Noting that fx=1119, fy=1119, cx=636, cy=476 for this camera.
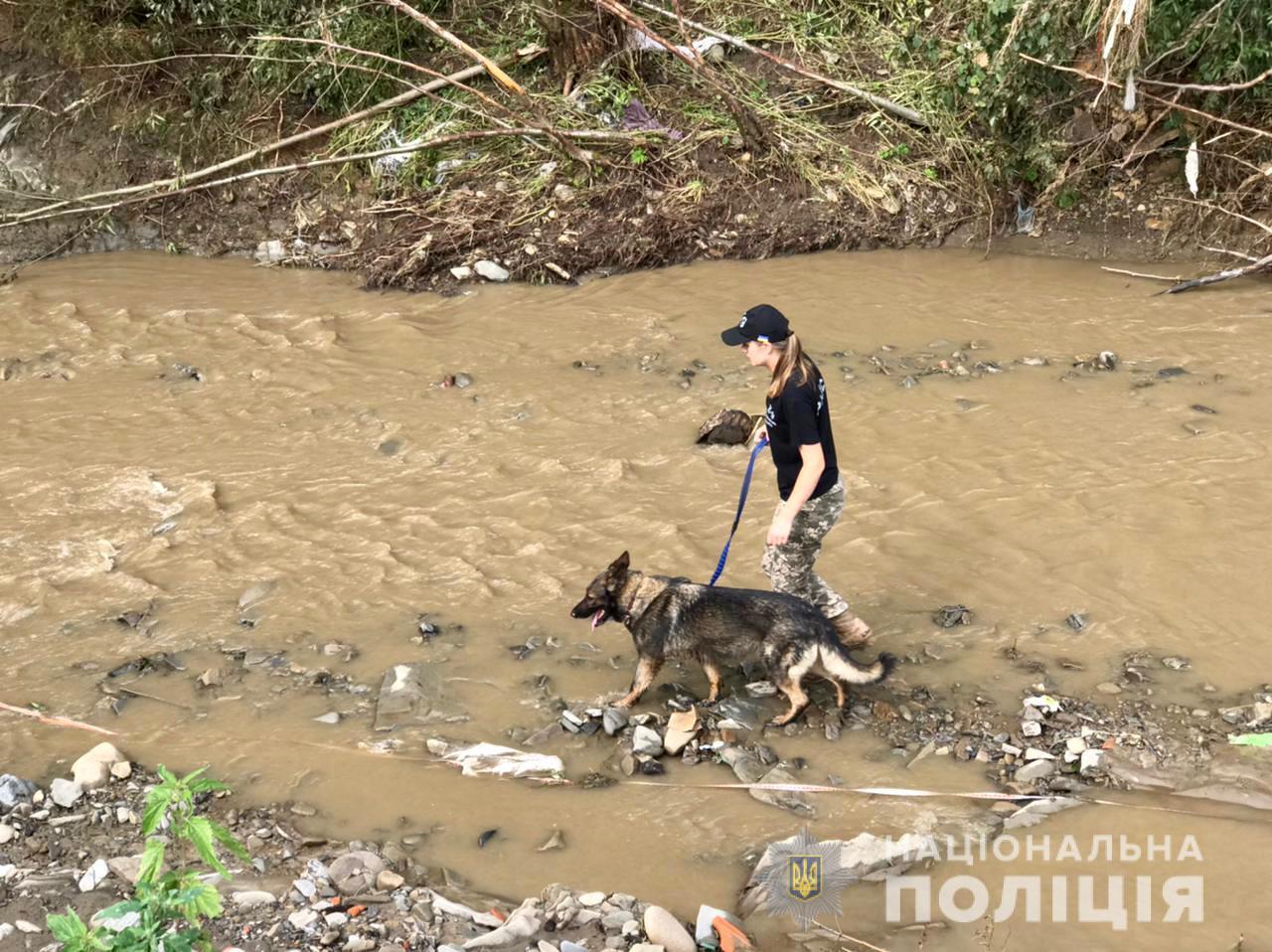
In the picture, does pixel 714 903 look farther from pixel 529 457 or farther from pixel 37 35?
pixel 37 35

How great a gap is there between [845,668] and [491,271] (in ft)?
21.8

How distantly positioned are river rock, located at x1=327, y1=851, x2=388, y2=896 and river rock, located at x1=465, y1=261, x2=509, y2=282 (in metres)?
7.02

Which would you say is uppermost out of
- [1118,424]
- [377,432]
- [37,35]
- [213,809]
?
[37,35]

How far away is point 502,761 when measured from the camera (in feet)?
16.4

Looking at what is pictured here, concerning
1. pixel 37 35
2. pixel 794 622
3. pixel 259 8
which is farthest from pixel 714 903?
pixel 37 35

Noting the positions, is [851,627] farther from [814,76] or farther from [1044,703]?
[814,76]

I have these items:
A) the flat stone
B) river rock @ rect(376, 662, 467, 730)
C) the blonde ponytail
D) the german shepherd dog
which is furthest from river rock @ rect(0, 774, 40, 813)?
the blonde ponytail

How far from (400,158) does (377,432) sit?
470 centimetres

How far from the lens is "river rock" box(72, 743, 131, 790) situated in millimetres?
4874

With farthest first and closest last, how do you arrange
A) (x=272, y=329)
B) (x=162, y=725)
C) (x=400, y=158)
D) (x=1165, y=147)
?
(x=400, y=158), (x=1165, y=147), (x=272, y=329), (x=162, y=725)

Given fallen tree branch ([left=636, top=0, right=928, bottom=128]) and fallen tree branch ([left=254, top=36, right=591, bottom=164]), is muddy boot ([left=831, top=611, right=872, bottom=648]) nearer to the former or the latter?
fallen tree branch ([left=254, top=36, right=591, bottom=164])

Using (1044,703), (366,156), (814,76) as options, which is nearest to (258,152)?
(366,156)

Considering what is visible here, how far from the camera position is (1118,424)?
297 inches
